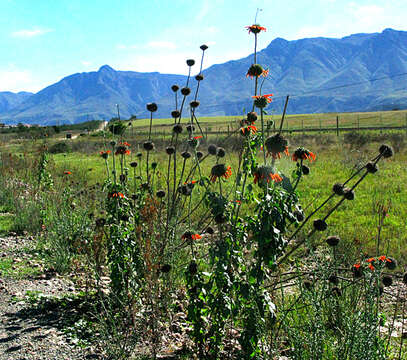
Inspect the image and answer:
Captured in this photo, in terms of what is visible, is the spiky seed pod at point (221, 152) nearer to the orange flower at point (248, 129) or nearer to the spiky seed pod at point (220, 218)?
the orange flower at point (248, 129)

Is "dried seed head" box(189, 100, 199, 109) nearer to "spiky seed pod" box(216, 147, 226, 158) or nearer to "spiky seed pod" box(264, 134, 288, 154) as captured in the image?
"spiky seed pod" box(216, 147, 226, 158)

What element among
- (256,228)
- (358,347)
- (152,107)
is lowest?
(358,347)

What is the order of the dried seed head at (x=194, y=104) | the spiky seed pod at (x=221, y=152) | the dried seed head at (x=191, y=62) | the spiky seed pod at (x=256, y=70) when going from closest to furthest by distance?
the spiky seed pod at (x=256, y=70) < the spiky seed pod at (x=221, y=152) < the dried seed head at (x=194, y=104) < the dried seed head at (x=191, y=62)

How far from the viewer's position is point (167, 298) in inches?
130

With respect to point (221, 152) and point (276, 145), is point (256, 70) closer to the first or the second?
point (276, 145)

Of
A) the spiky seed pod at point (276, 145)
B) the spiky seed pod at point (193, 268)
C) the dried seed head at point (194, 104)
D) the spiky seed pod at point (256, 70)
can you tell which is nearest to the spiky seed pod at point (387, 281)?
the spiky seed pod at point (276, 145)

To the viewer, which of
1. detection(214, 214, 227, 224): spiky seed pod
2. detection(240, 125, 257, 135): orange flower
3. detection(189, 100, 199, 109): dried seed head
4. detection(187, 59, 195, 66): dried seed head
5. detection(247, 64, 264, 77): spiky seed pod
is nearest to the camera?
detection(214, 214, 227, 224): spiky seed pod

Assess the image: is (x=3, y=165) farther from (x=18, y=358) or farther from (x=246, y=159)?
(x=246, y=159)

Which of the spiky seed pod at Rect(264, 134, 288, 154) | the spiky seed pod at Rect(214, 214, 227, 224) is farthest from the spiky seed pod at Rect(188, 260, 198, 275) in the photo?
the spiky seed pod at Rect(264, 134, 288, 154)

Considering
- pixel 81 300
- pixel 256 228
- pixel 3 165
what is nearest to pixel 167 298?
pixel 81 300

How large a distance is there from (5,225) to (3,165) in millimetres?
2724

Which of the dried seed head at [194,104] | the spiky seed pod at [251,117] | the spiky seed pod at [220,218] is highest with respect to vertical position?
the dried seed head at [194,104]

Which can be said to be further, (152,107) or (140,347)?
(152,107)

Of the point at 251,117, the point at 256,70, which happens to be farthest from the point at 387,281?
the point at 256,70
